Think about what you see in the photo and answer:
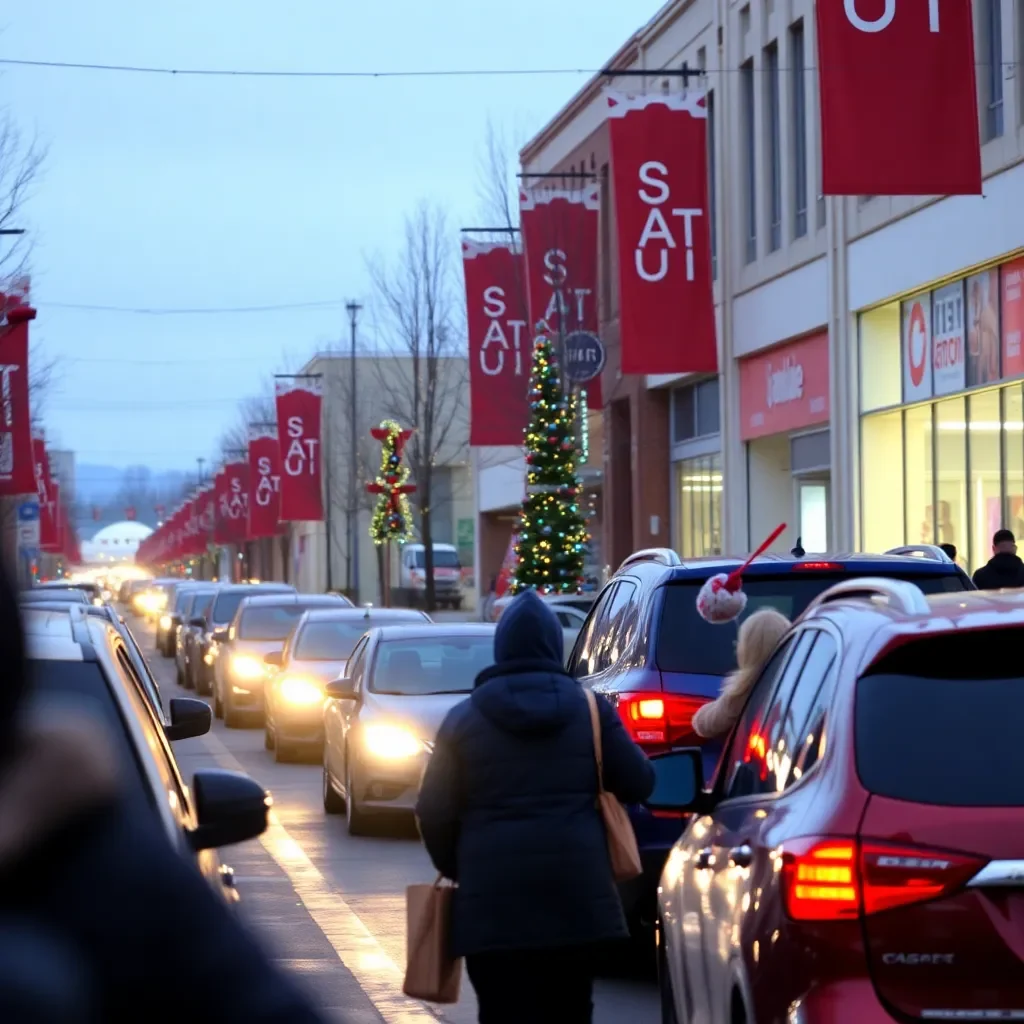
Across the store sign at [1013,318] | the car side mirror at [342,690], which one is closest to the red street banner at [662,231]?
the store sign at [1013,318]

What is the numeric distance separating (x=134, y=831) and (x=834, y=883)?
2855 mm

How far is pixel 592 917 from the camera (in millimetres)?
6148

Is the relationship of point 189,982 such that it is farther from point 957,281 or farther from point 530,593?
point 957,281

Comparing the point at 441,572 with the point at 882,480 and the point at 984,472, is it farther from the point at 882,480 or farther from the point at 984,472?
the point at 984,472

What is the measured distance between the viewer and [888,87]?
19234 mm

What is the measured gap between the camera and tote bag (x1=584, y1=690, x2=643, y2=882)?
20.8 ft

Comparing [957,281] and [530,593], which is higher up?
[957,281]

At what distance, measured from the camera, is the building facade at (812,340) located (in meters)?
25.9

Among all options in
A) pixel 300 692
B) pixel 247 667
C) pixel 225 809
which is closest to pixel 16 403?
pixel 247 667

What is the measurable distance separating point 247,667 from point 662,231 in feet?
27.9

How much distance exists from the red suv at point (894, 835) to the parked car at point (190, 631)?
27.5 m

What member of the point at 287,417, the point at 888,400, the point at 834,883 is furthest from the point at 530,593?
the point at 287,417

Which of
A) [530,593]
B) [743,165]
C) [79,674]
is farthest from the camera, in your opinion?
[743,165]

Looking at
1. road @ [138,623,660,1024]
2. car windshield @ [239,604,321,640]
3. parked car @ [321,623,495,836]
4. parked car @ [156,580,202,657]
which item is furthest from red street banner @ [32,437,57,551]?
road @ [138,623,660,1024]
